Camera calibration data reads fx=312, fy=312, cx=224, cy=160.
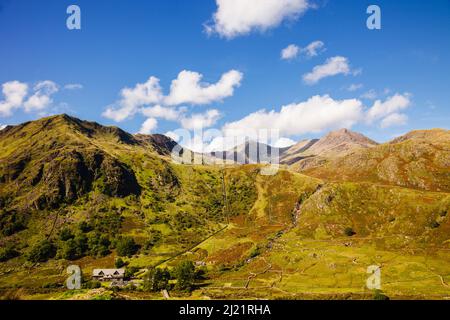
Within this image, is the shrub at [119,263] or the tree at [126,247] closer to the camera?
the shrub at [119,263]

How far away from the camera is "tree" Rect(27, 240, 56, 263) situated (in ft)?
577

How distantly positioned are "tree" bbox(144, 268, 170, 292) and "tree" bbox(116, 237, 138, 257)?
50859 mm

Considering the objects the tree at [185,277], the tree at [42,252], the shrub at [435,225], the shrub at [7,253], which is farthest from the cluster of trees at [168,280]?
the shrub at [435,225]

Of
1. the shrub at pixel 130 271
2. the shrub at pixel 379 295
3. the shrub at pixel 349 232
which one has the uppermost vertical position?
the shrub at pixel 349 232

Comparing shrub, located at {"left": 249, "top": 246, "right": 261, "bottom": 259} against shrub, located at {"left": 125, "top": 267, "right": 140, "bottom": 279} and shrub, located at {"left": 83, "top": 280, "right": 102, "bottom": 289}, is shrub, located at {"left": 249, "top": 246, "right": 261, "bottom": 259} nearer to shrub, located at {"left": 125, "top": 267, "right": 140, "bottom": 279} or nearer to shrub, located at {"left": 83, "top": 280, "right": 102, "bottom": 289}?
shrub, located at {"left": 125, "top": 267, "right": 140, "bottom": 279}

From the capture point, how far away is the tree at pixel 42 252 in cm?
17576

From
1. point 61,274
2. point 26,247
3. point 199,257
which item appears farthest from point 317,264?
point 26,247

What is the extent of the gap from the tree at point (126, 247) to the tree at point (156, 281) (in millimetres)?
50859

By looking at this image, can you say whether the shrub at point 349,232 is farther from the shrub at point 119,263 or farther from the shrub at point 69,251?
the shrub at point 69,251

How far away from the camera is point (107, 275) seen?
15188cm
